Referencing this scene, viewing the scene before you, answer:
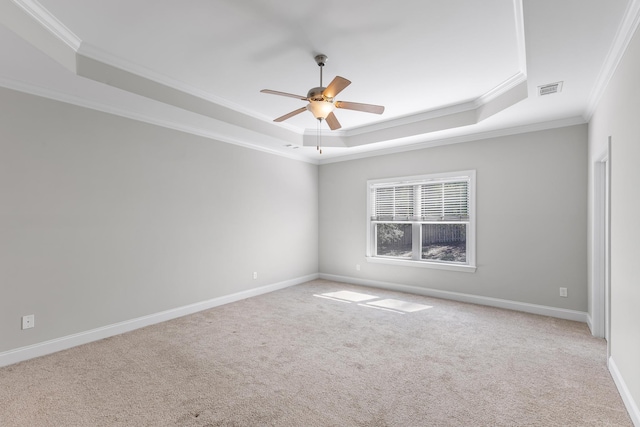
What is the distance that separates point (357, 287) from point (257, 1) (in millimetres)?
4723

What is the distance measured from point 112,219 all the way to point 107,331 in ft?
4.12

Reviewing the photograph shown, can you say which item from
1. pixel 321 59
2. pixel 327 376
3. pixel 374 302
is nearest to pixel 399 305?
pixel 374 302

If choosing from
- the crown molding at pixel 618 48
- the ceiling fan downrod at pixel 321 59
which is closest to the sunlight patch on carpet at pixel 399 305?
the crown molding at pixel 618 48

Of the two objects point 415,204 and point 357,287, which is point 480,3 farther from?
point 357,287

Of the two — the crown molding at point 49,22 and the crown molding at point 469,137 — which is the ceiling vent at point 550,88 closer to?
the crown molding at point 469,137

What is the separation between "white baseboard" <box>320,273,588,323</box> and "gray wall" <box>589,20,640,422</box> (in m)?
1.48

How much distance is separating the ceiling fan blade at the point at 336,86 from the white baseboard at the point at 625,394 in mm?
2985

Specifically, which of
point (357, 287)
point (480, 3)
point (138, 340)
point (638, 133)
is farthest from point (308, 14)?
point (357, 287)

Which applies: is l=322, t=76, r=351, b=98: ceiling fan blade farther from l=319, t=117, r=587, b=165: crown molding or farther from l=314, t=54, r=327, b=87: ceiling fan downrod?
l=319, t=117, r=587, b=165: crown molding

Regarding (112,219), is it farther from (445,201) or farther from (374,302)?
(445,201)

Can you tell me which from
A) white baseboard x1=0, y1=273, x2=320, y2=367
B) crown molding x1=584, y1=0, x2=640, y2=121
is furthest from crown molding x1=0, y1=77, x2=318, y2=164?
crown molding x1=584, y1=0, x2=640, y2=121

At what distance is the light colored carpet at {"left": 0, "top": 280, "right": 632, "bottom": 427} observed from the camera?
6.74 feet

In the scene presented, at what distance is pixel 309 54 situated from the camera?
2848mm

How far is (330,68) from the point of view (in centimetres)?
311
